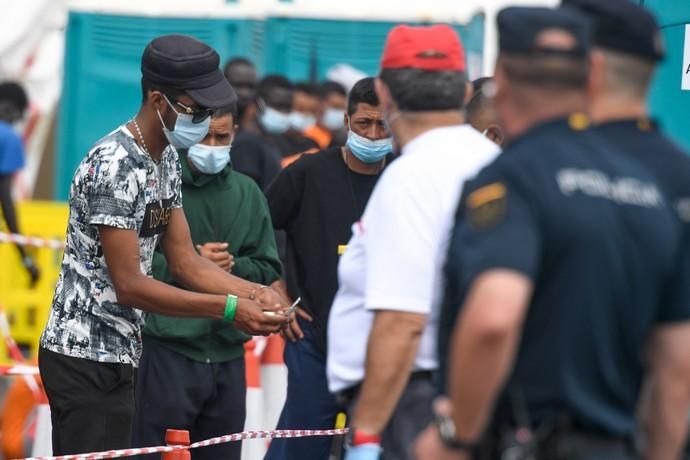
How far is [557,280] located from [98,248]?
2389 millimetres

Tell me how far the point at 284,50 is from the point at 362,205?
992 centimetres

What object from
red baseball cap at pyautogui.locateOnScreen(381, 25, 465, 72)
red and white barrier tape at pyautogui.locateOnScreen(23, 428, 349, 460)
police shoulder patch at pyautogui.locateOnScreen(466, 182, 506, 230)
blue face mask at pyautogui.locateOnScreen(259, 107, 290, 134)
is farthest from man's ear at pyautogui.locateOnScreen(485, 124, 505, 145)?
blue face mask at pyautogui.locateOnScreen(259, 107, 290, 134)

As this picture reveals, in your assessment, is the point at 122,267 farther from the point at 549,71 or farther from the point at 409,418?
the point at 549,71

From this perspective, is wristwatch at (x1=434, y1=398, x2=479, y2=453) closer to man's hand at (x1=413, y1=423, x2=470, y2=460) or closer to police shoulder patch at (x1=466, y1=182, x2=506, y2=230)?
man's hand at (x1=413, y1=423, x2=470, y2=460)

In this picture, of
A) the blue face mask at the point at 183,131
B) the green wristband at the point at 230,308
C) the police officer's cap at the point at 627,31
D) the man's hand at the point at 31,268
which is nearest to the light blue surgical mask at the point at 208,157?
the blue face mask at the point at 183,131

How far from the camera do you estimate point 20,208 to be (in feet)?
44.2

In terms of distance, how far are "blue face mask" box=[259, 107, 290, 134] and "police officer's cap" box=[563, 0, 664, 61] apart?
979cm

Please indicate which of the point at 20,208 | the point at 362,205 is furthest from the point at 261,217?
the point at 20,208

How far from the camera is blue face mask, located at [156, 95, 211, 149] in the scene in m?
5.57

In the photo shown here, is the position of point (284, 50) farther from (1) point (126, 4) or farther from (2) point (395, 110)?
(2) point (395, 110)

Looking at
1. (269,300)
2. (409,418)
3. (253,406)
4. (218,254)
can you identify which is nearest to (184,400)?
(218,254)

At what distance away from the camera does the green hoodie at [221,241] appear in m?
6.46

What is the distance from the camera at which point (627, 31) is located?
149 inches

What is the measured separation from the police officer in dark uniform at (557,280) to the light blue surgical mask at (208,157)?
3027 mm
